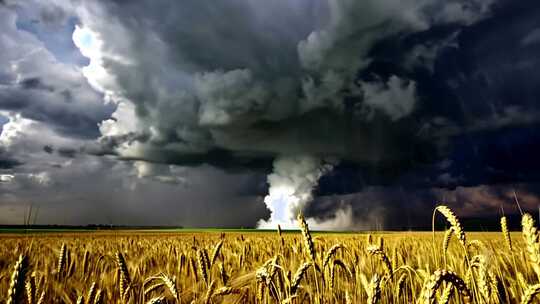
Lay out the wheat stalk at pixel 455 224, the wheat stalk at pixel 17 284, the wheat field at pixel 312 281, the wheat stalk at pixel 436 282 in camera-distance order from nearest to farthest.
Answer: the wheat stalk at pixel 17 284
the wheat stalk at pixel 436 282
the wheat field at pixel 312 281
the wheat stalk at pixel 455 224

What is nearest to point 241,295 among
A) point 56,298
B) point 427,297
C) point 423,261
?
point 56,298

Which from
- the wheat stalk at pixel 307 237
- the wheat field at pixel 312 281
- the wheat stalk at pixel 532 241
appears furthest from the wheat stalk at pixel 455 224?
the wheat stalk at pixel 307 237

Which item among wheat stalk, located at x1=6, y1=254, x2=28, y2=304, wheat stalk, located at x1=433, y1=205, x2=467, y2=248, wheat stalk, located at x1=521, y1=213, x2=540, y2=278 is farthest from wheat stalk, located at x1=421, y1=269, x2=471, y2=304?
wheat stalk, located at x1=6, y1=254, x2=28, y2=304

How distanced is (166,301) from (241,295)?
69 centimetres

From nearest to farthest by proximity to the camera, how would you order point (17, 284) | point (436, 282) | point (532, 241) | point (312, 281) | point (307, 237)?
1. point (17, 284)
2. point (436, 282)
3. point (532, 241)
4. point (307, 237)
5. point (312, 281)

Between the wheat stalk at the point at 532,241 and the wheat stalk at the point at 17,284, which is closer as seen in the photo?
the wheat stalk at the point at 17,284

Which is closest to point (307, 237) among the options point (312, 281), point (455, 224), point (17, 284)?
point (455, 224)

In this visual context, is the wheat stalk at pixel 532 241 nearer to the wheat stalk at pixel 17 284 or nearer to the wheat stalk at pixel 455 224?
the wheat stalk at pixel 455 224

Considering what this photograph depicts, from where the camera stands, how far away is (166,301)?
3.17 metres

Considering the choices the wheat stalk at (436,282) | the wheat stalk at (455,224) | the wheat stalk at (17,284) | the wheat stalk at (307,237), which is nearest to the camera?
the wheat stalk at (17,284)

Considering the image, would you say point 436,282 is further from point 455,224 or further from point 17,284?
point 17,284

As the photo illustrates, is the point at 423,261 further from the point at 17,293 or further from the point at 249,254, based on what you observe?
the point at 17,293

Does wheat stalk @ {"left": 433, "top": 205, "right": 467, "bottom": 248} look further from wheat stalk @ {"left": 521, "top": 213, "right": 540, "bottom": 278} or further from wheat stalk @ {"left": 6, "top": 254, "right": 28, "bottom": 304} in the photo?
wheat stalk @ {"left": 6, "top": 254, "right": 28, "bottom": 304}

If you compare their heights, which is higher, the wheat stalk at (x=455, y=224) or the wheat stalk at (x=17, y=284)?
the wheat stalk at (x=455, y=224)
